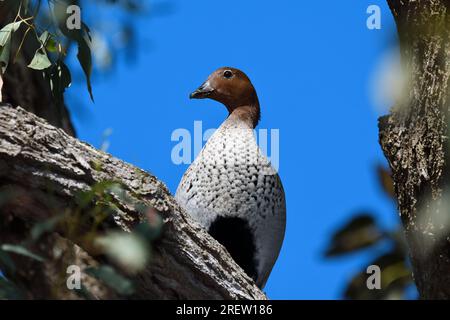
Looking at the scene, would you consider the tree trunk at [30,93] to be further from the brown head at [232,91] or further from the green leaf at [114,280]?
the green leaf at [114,280]

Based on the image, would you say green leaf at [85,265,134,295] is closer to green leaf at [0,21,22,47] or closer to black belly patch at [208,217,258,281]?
green leaf at [0,21,22,47]

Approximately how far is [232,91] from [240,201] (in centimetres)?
121

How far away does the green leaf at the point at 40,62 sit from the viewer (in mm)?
5332

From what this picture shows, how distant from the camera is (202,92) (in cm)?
730

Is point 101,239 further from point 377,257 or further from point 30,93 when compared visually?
point 30,93

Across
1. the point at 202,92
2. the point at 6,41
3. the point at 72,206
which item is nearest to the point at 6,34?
the point at 6,41

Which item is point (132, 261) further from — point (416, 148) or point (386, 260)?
point (416, 148)

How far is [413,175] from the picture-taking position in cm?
498

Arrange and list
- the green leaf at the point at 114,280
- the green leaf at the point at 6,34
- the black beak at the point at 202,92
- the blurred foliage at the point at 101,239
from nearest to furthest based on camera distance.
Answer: the blurred foliage at the point at 101,239, the green leaf at the point at 114,280, the green leaf at the point at 6,34, the black beak at the point at 202,92

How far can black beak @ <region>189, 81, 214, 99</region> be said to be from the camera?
7289 millimetres

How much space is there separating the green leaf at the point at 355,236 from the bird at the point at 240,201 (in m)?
2.09

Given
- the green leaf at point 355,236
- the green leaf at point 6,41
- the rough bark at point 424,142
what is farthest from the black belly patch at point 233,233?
the green leaf at point 355,236

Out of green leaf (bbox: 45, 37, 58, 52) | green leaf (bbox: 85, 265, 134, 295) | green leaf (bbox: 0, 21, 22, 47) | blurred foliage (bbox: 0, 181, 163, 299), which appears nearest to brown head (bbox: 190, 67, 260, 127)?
green leaf (bbox: 45, 37, 58, 52)
